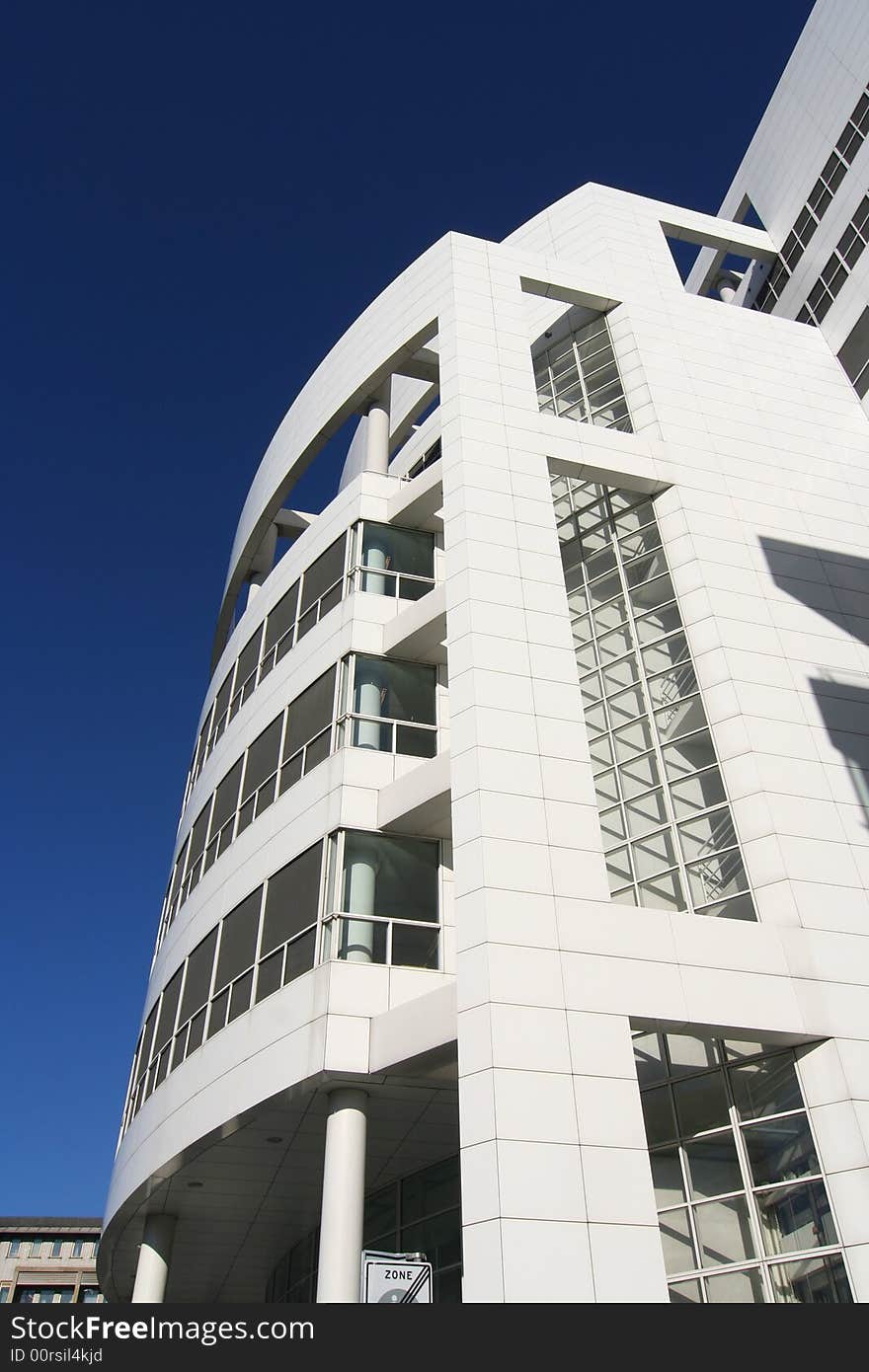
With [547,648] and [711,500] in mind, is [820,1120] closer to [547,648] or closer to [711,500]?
[547,648]

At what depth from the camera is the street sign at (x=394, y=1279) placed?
10414 millimetres

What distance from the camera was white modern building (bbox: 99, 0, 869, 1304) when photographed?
1272cm

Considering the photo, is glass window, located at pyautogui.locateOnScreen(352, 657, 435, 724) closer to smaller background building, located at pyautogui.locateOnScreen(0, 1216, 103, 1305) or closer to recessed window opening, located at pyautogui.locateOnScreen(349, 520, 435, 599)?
recessed window opening, located at pyautogui.locateOnScreen(349, 520, 435, 599)

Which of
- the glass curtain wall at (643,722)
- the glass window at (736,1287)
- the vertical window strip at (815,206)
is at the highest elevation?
the vertical window strip at (815,206)

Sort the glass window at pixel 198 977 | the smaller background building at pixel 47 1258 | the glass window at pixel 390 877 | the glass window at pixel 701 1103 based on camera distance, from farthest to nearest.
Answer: the smaller background building at pixel 47 1258 → the glass window at pixel 198 977 → the glass window at pixel 390 877 → the glass window at pixel 701 1103

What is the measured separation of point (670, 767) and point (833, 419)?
12332 mm

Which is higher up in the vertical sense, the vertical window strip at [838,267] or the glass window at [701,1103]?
the vertical window strip at [838,267]

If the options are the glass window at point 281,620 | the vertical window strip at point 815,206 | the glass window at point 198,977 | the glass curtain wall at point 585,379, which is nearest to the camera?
the glass window at point 198,977

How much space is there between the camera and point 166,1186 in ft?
60.6

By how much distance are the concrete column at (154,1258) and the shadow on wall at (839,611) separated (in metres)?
15.6

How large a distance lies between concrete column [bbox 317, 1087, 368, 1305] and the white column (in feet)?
6.79

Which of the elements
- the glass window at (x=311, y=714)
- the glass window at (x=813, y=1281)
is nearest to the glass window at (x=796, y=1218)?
the glass window at (x=813, y=1281)

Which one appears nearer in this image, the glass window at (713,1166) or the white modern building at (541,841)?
the white modern building at (541,841)

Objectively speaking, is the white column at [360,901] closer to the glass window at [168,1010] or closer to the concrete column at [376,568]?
the concrete column at [376,568]
